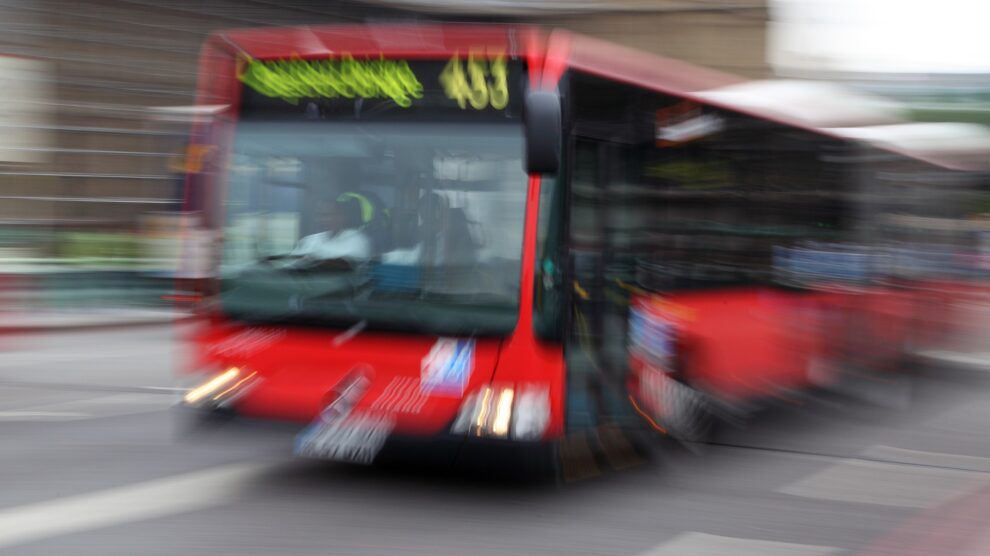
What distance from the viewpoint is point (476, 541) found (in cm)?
582

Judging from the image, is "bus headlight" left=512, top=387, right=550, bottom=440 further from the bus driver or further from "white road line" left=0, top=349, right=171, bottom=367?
"white road line" left=0, top=349, right=171, bottom=367

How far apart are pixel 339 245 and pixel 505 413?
4.14 feet

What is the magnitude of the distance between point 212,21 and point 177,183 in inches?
754

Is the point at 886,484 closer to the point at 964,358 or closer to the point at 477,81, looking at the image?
the point at 477,81

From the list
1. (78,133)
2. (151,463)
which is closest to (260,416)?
(151,463)

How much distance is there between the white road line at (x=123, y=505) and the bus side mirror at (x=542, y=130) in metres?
2.44

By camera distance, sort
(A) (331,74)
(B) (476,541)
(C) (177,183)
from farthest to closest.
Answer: (C) (177,183)
(A) (331,74)
(B) (476,541)

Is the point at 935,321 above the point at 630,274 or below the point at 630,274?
below

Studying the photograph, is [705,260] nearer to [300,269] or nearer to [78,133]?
[300,269]

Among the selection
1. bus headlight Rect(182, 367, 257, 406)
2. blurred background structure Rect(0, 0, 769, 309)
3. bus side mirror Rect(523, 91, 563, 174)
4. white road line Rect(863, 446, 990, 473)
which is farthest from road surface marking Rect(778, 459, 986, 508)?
blurred background structure Rect(0, 0, 769, 309)

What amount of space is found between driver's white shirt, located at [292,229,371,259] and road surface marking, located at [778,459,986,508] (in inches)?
116

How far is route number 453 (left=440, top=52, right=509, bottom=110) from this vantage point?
6379mm

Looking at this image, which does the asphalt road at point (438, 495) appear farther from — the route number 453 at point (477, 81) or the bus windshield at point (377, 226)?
the route number 453 at point (477, 81)

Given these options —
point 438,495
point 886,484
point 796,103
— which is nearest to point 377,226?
point 438,495
